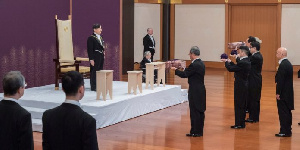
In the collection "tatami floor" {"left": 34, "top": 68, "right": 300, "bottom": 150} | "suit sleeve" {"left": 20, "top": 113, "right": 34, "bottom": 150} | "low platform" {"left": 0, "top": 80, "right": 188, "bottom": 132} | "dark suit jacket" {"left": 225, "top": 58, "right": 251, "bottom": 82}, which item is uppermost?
"dark suit jacket" {"left": 225, "top": 58, "right": 251, "bottom": 82}

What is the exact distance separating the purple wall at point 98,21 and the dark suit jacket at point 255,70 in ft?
14.3

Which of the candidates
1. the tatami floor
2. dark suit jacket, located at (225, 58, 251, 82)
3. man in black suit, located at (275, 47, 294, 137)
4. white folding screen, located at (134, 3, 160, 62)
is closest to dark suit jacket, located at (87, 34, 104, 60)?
the tatami floor

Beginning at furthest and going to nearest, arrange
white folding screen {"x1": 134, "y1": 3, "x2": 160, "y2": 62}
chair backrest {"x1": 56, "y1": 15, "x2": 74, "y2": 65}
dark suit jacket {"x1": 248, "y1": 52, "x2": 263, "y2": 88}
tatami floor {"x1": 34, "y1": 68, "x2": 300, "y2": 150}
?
white folding screen {"x1": 134, "y1": 3, "x2": 160, "y2": 62} → chair backrest {"x1": 56, "y1": 15, "x2": 74, "y2": 65} → dark suit jacket {"x1": 248, "y1": 52, "x2": 263, "y2": 88} → tatami floor {"x1": 34, "y1": 68, "x2": 300, "y2": 150}

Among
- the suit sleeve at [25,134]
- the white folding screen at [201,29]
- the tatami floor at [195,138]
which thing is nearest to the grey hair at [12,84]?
the suit sleeve at [25,134]

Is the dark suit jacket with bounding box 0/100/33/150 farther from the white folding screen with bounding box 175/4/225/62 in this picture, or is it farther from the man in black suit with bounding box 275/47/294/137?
the white folding screen with bounding box 175/4/225/62

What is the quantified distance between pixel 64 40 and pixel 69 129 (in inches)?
317

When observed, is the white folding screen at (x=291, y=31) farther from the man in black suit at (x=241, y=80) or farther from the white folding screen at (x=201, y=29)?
the man in black suit at (x=241, y=80)

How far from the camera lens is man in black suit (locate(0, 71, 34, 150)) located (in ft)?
13.4

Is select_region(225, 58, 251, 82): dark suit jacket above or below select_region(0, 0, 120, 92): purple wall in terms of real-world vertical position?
below

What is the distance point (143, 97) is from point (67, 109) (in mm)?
6753

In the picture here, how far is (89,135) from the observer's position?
12.7ft

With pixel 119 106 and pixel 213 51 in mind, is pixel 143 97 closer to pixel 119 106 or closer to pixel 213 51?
pixel 119 106

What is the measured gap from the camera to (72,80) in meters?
3.92

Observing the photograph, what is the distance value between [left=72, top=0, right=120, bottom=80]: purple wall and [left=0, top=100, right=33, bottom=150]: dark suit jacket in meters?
8.85
